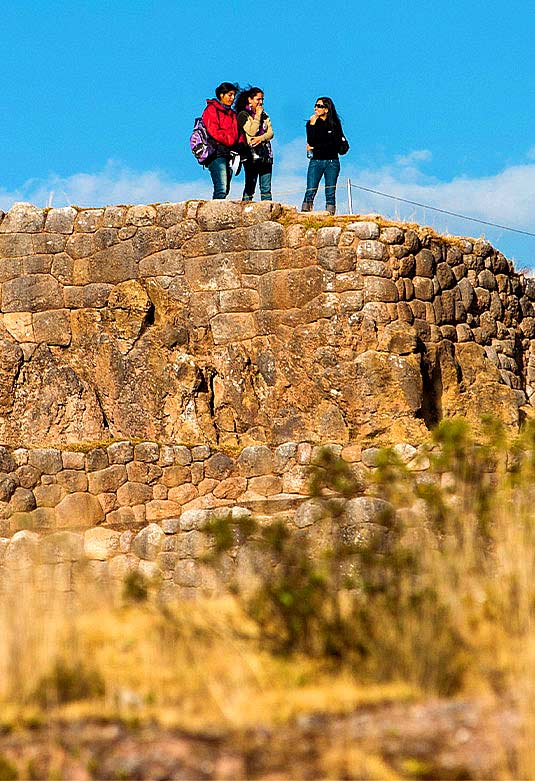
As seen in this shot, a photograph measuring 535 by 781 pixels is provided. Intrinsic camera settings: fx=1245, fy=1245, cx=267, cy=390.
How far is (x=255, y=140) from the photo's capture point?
52.2ft

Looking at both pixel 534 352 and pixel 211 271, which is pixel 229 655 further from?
pixel 534 352

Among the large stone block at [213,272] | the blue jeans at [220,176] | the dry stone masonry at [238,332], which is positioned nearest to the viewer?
the dry stone masonry at [238,332]

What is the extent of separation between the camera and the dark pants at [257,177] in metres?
15.9

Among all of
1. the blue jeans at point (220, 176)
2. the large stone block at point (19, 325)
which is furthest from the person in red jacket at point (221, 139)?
the large stone block at point (19, 325)

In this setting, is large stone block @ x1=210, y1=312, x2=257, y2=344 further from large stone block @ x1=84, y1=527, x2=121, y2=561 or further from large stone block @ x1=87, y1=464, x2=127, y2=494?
large stone block @ x1=84, y1=527, x2=121, y2=561

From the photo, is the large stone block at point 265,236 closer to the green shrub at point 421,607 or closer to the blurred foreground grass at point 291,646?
the green shrub at point 421,607

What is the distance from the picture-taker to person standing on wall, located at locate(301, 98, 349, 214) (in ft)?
51.8

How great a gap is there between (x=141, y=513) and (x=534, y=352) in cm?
652

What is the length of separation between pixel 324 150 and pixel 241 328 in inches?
101

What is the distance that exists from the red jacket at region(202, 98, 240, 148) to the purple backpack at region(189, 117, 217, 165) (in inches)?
2.9

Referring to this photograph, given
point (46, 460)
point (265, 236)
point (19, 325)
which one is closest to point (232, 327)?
point (265, 236)

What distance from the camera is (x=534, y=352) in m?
16.8

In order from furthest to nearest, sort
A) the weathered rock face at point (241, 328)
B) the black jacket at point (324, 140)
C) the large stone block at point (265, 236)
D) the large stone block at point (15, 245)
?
the large stone block at point (15, 245) → the black jacket at point (324, 140) → the large stone block at point (265, 236) → the weathered rock face at point (241, 328)

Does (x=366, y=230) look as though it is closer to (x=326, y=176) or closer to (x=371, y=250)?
(x=371, y=250)
